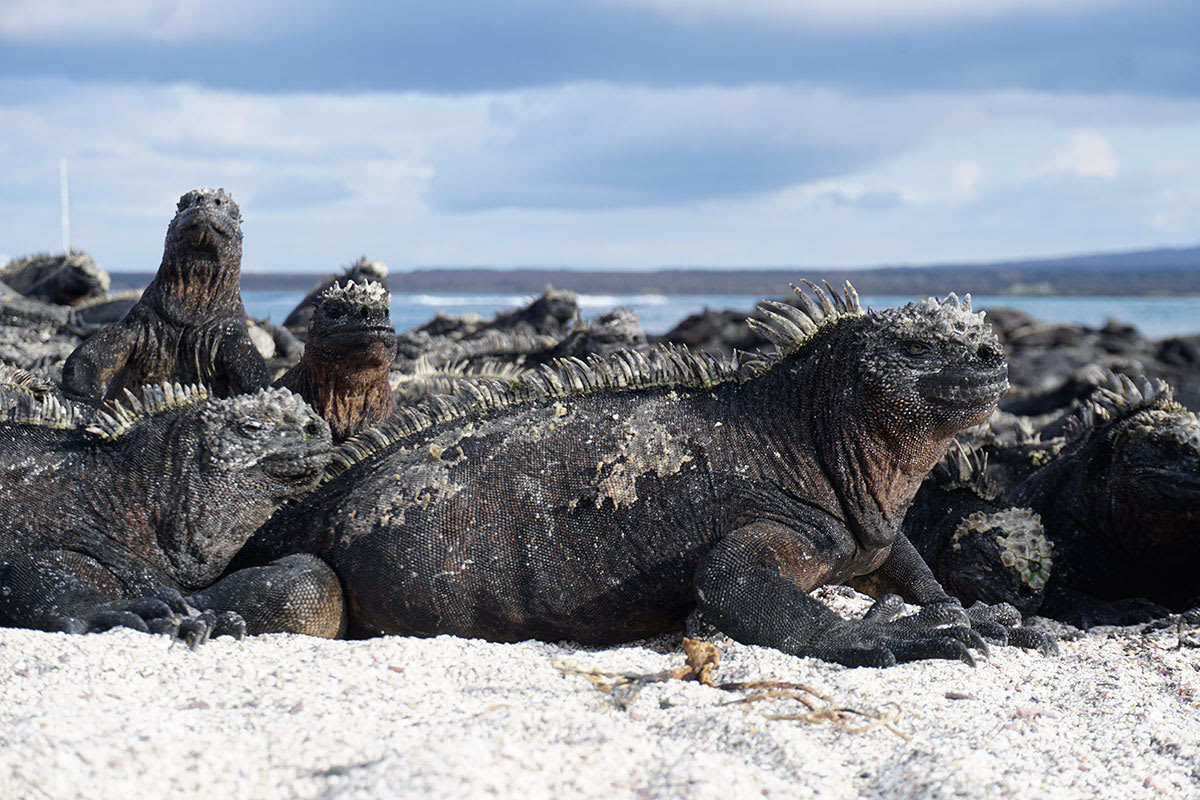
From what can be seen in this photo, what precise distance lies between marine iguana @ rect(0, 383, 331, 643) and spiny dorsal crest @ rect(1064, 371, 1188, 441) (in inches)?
142

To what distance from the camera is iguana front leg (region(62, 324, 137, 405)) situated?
5.21m

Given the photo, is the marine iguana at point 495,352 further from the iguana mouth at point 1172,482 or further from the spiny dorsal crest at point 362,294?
the iguana mouth at point 1172,482

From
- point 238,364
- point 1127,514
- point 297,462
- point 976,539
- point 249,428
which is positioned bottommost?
point 976,539

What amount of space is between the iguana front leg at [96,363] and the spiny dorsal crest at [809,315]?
295 cm

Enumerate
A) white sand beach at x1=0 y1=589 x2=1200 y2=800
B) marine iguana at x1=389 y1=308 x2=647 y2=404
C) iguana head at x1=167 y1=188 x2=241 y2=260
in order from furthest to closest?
marine iguana at x1=389 y1=308 x2=647 y2=404, iguana head at x1=167 y1=188 x2=241 y2=260, white sand beach at x1=0 y1=589 x2=1200 y2=800

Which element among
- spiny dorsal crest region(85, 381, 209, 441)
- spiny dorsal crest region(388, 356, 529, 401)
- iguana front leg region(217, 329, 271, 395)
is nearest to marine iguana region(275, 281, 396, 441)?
iguana front leg region(217, 329, 271, 395)

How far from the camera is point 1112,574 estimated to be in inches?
207

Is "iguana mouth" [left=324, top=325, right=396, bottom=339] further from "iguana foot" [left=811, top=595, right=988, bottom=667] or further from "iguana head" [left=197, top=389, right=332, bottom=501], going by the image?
"iguana foot" [left=811, top=595, right=988, bottom=667]

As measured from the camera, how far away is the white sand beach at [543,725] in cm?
238

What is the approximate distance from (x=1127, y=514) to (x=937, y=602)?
1876 mm

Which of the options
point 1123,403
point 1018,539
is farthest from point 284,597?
point 1123,403

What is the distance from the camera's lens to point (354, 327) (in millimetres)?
4676

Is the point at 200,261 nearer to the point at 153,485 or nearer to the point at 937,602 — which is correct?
the point at 153,485

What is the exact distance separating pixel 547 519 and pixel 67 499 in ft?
5.20
